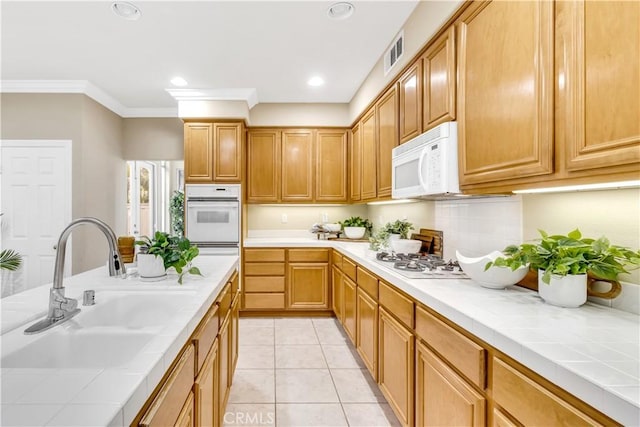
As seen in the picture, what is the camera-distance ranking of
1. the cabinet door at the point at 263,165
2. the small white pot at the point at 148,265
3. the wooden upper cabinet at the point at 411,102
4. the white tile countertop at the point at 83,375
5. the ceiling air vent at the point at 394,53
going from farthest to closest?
the cabinet door at the point at 263,165 < the ceiling air vent at the point at 394,53 < the wooden upper cabinet at the point at 411,102 < the small white pot at the point at 148,265 < the white tile countertop at the point at 83,375

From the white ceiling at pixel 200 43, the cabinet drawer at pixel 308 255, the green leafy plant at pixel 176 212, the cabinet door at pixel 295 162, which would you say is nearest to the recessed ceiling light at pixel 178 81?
the white ceiling at pixel 200 43

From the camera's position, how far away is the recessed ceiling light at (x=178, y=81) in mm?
3473

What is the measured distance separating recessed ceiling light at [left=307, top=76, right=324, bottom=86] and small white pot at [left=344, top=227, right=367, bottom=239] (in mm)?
1769

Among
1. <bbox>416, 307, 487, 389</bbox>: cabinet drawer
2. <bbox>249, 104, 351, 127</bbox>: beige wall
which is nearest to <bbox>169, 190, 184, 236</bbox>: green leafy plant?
<bbox>249, 104, 351, 127</bbox>: beige wall

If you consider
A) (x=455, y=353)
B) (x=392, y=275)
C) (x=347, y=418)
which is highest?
(x=392, y=275)

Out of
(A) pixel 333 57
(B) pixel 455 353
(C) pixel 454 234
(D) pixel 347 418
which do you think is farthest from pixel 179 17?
(D) pixel 347 418

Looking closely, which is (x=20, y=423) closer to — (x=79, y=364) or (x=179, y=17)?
(x=79, y=364)

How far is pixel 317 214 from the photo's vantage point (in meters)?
4.57

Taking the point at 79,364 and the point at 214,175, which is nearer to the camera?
the point at 79,364

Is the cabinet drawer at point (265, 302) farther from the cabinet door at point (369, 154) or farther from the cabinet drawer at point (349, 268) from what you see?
the cabinet door at point (369, 154)

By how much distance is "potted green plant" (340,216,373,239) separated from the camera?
406 centimetres

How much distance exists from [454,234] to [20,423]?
233 centimetres

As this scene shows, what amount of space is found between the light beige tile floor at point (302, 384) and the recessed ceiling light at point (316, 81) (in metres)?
2.78

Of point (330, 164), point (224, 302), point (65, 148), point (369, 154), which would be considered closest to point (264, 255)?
point (330, 164)
